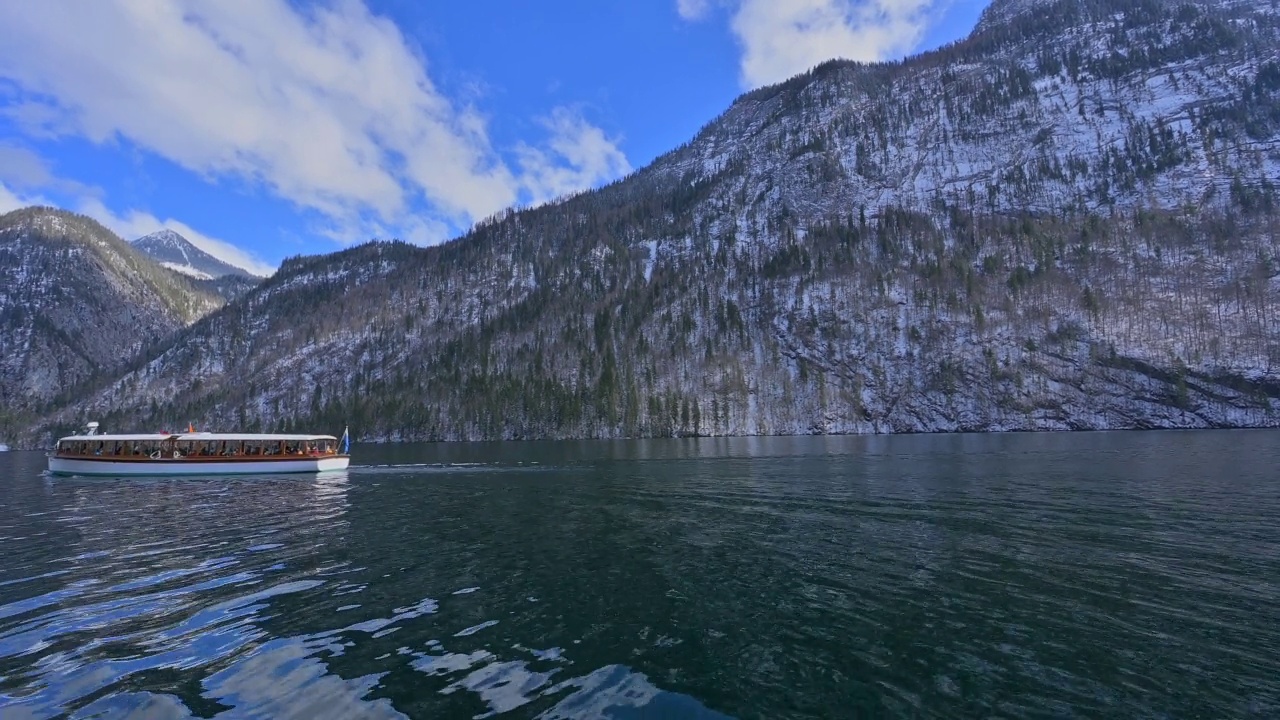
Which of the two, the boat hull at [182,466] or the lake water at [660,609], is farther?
the boat hull at [182,466]

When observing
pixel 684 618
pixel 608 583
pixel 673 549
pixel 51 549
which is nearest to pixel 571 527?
pixel 673 549

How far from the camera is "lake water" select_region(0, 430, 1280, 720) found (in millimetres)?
12836

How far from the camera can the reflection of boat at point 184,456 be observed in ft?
221

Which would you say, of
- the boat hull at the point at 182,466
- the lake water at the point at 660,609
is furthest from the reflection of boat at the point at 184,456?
the lake water at the point at 660,609

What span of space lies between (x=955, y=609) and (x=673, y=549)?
12203 mm

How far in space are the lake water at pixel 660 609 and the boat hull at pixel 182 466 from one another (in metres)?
31.2

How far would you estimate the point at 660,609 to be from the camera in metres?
18.8

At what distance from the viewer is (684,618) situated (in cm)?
1792

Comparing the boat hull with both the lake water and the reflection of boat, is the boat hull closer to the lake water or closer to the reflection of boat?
the reflection of boat

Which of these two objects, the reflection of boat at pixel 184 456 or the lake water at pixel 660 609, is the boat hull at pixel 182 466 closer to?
the reflection of boat at pixel 184 456

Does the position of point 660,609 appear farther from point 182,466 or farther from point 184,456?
point 184,456

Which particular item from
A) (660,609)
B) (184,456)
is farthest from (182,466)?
(660,609)

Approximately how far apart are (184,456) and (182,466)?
1.36 meters

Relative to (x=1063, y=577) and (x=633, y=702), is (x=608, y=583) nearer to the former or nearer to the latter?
(x=633, y=702)
